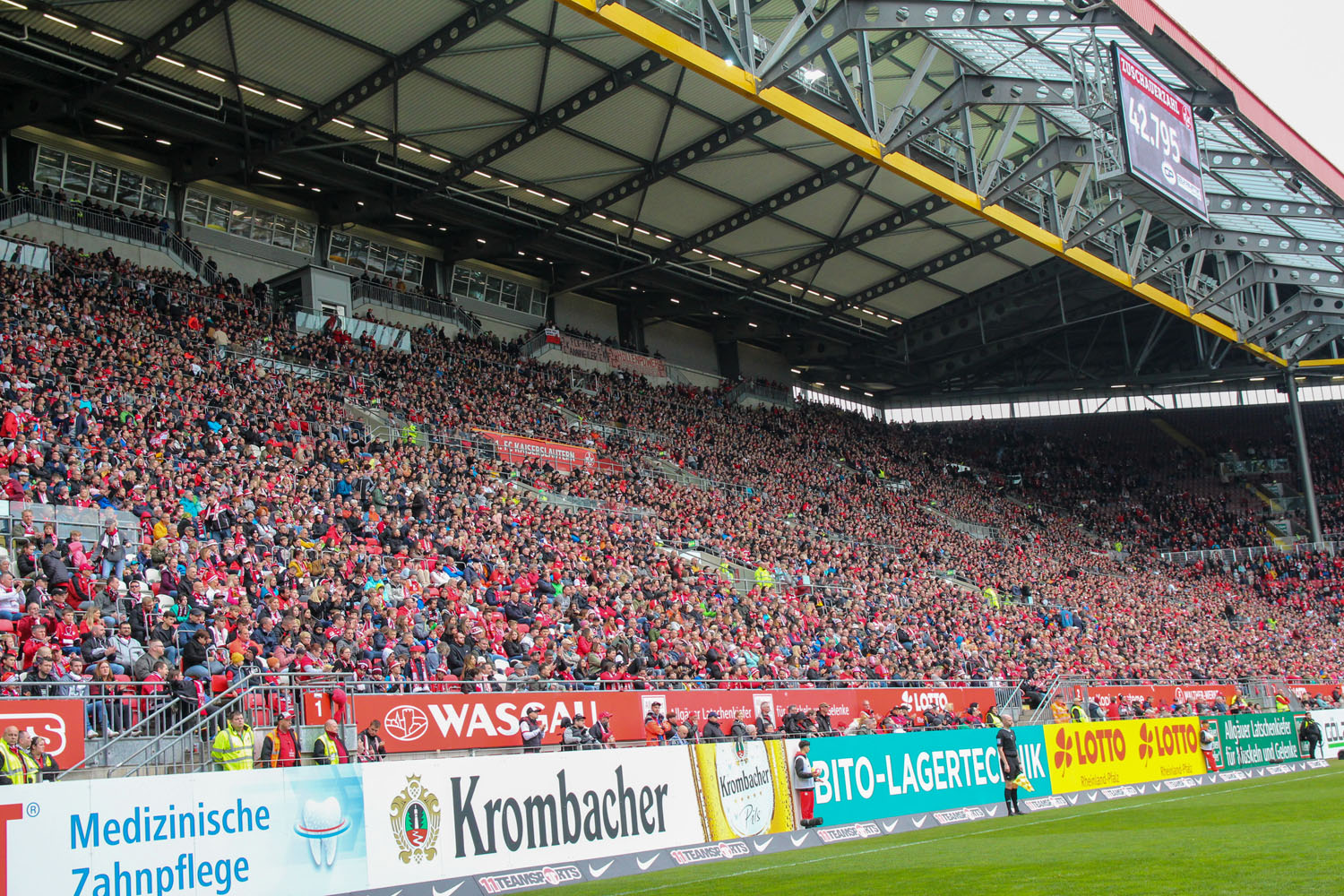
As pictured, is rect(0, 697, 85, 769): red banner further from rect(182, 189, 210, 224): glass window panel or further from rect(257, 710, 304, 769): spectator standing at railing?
rect(182, 189, 210, 224): glass window panel

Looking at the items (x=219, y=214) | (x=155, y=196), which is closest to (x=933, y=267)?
(x=219, y=214)

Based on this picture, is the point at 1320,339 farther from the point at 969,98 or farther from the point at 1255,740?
the point at 969,98

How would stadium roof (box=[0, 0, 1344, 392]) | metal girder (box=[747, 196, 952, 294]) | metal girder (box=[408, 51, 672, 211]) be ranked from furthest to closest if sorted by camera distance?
metal girder (box=[747, 196, 952, 294]) < metal girder (box=[408, 51, 672, 211]) < stadium roof (box=[0, 0, 1344, 392])

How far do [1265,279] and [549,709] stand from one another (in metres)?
27.1

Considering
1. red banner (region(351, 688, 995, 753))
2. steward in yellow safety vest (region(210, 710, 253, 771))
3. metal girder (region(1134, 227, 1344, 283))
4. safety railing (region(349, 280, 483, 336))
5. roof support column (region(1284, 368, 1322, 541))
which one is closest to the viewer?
steward in yellow safety vest (region(210, 710, 253, 771))

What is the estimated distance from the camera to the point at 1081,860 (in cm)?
1084

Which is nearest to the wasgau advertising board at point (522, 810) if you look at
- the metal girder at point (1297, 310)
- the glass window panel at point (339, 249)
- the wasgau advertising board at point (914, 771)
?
the wasgau advertising board at point (914, 771)

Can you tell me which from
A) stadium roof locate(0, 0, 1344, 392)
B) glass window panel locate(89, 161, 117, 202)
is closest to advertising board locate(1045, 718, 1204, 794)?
stadium roof locate(0, 0, 1344, 392)

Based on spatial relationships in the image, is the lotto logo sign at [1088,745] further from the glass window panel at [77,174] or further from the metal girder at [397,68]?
the glass window panel at [77,174]

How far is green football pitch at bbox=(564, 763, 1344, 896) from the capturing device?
8938mm

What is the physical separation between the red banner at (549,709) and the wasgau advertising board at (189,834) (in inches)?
151

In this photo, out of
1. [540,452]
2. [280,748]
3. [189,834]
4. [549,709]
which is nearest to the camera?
[189,834]

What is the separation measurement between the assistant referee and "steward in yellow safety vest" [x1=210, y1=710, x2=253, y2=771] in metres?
10.8

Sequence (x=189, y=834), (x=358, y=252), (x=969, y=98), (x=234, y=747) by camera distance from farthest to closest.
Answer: (x=358, y=252) < (x=969, y=98) < (x=234, y=747) < (x=189, y=834)
